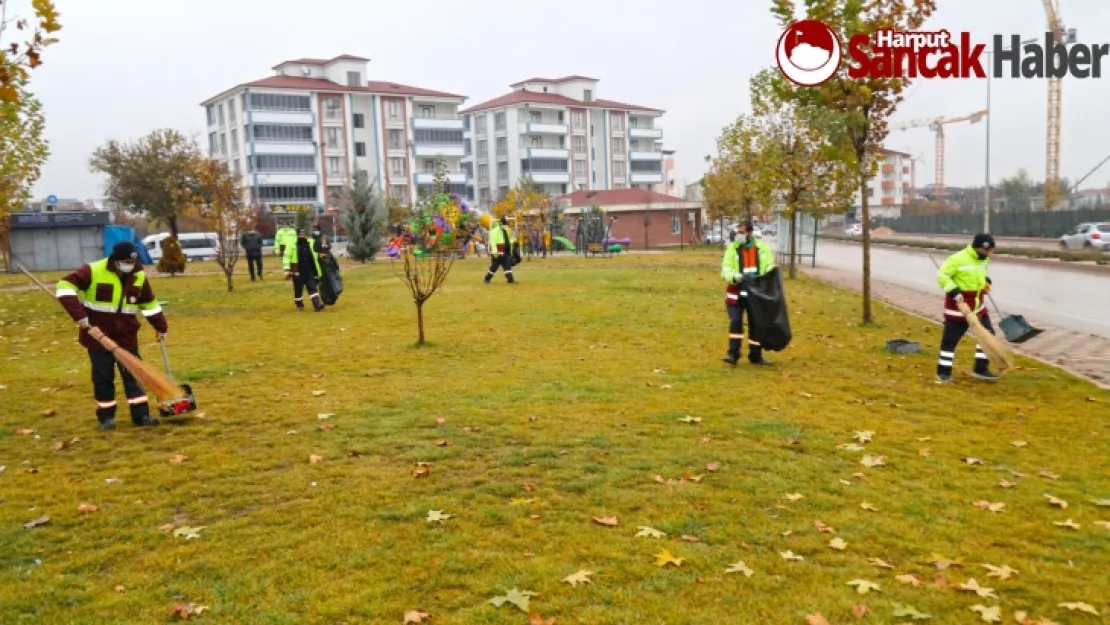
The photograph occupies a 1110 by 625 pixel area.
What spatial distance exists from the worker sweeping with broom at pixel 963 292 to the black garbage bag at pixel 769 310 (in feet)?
5.99

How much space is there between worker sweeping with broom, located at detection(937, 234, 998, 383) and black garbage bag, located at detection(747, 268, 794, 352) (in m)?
1.83

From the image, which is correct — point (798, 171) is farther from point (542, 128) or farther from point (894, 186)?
point (894, 186)

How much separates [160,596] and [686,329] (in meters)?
11.4

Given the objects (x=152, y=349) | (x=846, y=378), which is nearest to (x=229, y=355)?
(x=152, y=349)

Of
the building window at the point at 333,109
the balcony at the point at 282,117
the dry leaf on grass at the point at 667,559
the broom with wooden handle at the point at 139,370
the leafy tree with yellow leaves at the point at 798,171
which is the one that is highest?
the building window at the point at 333,109

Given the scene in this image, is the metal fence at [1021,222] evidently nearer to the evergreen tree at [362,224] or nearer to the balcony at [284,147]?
the evergreen tree at [362,224]

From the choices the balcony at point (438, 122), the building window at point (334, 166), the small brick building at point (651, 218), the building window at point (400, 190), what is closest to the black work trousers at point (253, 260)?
the small brick building at point (651, 218)

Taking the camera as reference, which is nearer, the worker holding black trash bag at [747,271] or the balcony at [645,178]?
the worker holding black trash bag at [747,271]

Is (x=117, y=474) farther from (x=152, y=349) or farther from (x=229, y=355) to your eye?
(x=152, y=349)

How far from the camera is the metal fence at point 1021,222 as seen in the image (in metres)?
54.7

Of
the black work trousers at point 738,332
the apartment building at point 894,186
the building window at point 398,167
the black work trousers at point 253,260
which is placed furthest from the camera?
the apartment building at point 894,186

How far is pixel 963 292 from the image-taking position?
10.4m

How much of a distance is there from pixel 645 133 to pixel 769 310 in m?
101

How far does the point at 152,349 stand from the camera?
13820mm
